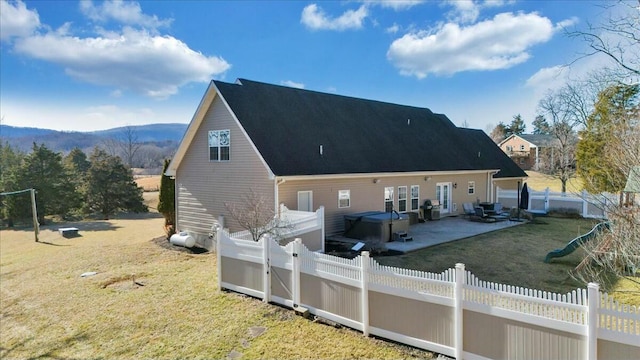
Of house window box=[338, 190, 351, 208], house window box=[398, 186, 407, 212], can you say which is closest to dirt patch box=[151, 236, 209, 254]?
house window box=[338, 190, 351, 208]

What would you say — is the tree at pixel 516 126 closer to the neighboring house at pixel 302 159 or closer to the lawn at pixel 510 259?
the neighboring house at pixel 302 159

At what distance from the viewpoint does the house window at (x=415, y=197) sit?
61.0 ft

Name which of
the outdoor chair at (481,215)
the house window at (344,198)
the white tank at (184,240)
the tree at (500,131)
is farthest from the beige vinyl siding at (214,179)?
the tree at (500,131)

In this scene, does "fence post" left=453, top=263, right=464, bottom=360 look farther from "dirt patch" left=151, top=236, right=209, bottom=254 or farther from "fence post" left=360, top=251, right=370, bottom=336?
"dirt patch" left=151, top=236, right=209, bottom=254

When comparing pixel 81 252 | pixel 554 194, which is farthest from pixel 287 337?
pixel 554 194

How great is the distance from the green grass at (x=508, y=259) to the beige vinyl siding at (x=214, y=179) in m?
5.77

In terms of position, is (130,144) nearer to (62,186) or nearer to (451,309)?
(62,186)

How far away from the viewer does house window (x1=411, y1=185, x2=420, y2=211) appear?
1859 centimetres

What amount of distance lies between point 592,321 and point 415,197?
1457cm

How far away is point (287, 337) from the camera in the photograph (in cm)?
639

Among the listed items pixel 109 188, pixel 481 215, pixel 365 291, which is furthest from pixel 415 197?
pixel 109 188

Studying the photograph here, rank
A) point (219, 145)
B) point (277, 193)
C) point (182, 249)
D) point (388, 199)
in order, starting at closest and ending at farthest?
point (277, 193) → point (219, 145) → point (182, 249) → point (388, 199)

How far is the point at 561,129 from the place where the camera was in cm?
3575

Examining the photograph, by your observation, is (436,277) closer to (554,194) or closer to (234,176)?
(234,176)
